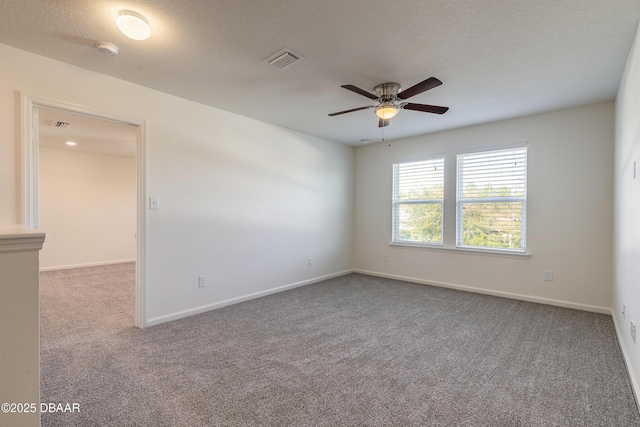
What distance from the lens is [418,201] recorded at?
5.09m

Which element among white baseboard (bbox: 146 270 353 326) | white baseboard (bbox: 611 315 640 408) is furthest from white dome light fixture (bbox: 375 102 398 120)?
white baseboard (bbox: 146 270 353 326)

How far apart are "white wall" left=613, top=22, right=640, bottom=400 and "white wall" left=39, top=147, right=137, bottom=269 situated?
745 centimetres

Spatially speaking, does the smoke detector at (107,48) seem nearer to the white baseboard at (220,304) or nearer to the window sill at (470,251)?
the white baseboard at (220,304)

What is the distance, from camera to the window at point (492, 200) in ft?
13.4

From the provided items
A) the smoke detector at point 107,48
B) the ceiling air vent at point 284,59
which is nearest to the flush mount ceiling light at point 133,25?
the smoke detector at point 107,48

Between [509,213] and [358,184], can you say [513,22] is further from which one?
[358,184]

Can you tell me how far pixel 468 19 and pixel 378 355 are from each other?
257 centimetres

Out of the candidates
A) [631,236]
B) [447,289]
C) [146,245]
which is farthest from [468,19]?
[447,289]

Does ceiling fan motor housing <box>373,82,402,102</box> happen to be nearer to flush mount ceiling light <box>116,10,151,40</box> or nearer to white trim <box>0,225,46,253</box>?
flush mount ceiling light <box>116,10,151,40</box>

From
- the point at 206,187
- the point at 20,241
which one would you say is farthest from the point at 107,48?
the point at 20,241

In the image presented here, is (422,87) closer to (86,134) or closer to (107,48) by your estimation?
(107,48)

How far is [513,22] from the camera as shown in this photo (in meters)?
2.03

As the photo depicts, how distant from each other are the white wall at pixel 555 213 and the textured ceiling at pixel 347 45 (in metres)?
0.47

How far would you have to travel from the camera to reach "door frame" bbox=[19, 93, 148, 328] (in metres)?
2.41
